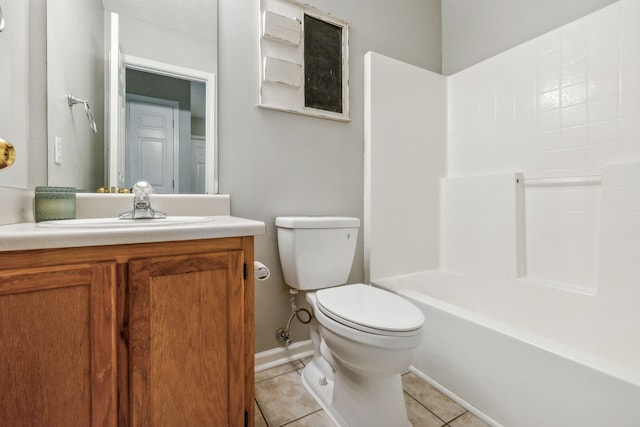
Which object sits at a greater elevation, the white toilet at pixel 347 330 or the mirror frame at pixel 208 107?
the mirror frame at pixel 208 107

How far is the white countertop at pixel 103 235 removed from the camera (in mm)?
576

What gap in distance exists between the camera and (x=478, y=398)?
3.91ft

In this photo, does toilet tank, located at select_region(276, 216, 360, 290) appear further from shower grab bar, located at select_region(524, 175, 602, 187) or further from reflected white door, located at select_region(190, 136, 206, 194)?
shower grab bar, located at select_region(524, 175, 602, 187)

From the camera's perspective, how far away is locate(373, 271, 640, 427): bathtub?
882 mm

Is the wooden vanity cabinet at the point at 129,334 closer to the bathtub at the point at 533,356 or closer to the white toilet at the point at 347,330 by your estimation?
the white toilet at the point at 347,330

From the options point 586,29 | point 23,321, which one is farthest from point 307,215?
point 586,29

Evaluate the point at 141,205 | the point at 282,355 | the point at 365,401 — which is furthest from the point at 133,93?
the point at 365,401

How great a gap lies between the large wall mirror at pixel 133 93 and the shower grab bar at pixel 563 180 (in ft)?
5.86

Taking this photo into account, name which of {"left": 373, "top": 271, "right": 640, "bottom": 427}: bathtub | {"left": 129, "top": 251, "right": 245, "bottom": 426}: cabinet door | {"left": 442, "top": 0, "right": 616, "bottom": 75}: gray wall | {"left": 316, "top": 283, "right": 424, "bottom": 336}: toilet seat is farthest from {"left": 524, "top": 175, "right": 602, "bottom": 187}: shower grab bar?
{"left": 129, "top": 251, "right": 245, "bottom": 426}: cabinet door

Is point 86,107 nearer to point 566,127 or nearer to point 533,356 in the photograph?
point 533,356

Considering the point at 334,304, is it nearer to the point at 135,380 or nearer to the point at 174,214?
the point at 135,380

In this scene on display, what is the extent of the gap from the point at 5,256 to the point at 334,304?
0.93 m

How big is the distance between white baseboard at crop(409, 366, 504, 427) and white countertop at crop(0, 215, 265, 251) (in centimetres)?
120


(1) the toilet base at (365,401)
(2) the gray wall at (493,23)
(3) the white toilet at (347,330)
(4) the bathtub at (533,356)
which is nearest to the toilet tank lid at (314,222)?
(3) the white toilet at (347,330)
